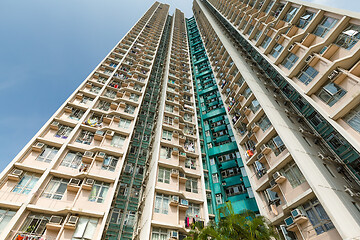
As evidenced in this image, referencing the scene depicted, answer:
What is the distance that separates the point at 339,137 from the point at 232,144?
12.2 m

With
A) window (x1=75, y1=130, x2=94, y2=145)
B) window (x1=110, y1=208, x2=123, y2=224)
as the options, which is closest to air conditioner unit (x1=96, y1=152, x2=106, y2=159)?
window (x1=75, y1=130, x2=94, y2=145)

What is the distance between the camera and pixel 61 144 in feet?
55.4

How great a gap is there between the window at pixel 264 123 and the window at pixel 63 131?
65.9ft

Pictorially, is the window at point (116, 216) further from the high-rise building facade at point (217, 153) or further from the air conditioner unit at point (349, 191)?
the air conditioner unit at point (349, 191)

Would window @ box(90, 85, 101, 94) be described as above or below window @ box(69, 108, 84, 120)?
above

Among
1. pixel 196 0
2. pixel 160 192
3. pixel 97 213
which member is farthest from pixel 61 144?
pixel 196 0

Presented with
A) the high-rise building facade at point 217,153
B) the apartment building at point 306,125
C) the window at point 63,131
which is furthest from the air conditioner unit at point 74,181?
the apartment building at point 306,125

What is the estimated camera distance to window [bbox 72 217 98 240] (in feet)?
40.6

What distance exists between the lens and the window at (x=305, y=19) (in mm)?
18375

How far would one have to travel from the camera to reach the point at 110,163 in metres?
17.2

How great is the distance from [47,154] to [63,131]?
115 inches

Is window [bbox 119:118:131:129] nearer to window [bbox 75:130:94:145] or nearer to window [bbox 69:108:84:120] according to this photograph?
window [bbox 75:130:94:145]

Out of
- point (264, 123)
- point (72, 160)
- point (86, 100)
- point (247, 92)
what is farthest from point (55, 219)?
point (247, 92)

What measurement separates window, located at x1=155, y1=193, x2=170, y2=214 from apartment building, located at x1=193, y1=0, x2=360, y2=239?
8280 millimetres
